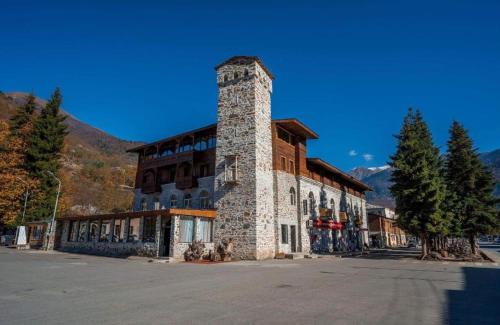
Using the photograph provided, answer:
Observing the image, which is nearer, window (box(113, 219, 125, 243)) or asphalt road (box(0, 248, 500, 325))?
asphalt road (box(0, 248, 500, 325))

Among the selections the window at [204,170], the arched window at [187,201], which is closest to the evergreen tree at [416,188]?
the window at [204,170]

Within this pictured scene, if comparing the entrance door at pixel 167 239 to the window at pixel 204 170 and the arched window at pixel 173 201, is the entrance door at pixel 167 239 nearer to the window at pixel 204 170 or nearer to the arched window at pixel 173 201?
the window at pixel 204 170

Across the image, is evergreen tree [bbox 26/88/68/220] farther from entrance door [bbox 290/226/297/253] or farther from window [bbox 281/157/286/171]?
entrance door [bbox 290/226/297/253]

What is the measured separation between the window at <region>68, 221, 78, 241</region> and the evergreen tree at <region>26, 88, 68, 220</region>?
7.47 m

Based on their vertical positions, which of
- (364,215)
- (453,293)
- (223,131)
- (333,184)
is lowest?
(453,293)

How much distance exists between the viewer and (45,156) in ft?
131

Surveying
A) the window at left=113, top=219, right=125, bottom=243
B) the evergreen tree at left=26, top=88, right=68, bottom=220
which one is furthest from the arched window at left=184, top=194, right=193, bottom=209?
the evergreen tree at left=26, top=88, right=68, bottom=220

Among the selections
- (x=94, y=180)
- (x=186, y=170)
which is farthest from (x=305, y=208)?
(x=94, y=180)

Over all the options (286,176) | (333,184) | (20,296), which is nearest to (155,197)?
(286,176)

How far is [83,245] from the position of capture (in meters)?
31.3

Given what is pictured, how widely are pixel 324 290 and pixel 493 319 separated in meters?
4.27

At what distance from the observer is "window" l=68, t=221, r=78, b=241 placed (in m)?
33.2

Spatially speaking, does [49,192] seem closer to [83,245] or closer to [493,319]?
[83,245]

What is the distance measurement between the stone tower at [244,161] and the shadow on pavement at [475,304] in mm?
15959
